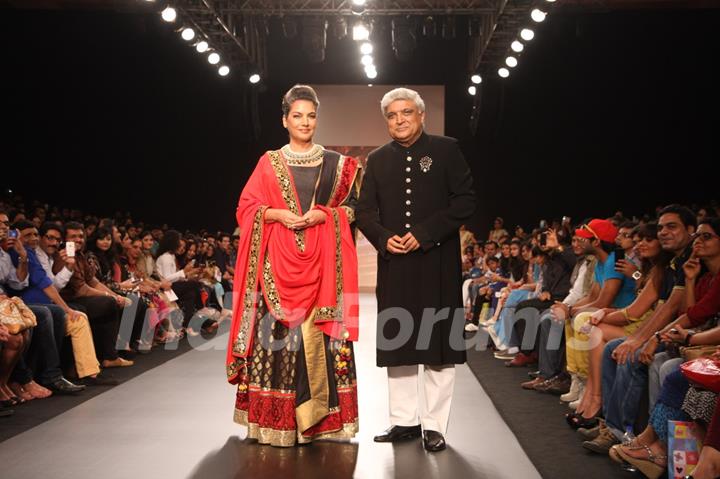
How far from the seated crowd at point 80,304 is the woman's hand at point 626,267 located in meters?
2.85

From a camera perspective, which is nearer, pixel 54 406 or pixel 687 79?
pixel 54 406

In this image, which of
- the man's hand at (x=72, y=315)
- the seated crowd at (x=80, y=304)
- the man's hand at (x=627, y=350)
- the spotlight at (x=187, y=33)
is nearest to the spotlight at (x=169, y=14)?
the spotlight at (x=187, y=33)

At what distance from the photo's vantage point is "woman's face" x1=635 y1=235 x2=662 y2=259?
11.4 feet

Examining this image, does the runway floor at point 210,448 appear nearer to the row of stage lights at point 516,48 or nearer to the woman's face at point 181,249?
the woman's face at point 181,249

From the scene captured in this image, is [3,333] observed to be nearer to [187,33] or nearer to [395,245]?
[395,245]

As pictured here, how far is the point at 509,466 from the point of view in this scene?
2.92m

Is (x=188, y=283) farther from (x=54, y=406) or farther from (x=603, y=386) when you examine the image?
(x=603, y=386)

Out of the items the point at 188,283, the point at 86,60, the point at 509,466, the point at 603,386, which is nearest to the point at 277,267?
the point at 509,466

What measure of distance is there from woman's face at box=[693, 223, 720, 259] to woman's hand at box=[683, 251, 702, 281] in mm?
55

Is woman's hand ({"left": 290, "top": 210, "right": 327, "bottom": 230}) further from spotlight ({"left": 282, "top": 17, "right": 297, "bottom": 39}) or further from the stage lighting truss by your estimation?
spotlight ({"left": 282, "top": 17, "right": 297, "bottom": 39})

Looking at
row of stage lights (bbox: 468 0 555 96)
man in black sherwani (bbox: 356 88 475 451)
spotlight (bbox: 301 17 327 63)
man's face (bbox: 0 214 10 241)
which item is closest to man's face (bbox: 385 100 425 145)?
man in black sherwani (bbox: 356 88 475 451)

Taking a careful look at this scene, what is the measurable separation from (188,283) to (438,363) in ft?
14.9

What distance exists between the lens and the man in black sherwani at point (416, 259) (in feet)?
10.3

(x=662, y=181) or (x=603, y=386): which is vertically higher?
(x=662, y=181)
